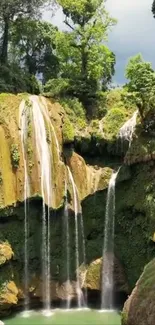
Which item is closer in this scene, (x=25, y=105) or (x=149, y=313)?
(x=149, y=313)

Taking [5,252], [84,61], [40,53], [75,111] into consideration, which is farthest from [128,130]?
[40,53]

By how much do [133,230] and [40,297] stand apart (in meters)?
4.78

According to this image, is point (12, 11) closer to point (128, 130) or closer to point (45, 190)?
point (128, 130)

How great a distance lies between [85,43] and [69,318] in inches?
614

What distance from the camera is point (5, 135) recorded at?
68.4 ft

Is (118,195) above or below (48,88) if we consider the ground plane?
below

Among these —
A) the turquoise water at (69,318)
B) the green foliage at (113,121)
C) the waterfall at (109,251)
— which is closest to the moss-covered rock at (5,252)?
the turquoise water at (69,318)

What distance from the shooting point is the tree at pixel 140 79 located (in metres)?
22.1

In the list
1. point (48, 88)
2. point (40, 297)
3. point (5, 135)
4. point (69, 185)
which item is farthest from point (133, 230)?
point (48, 88)

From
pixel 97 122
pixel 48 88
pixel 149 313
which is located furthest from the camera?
pixel 48 88

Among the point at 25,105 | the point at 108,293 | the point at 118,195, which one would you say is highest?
the point at 25,105

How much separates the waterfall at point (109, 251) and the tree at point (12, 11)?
39.0 ft

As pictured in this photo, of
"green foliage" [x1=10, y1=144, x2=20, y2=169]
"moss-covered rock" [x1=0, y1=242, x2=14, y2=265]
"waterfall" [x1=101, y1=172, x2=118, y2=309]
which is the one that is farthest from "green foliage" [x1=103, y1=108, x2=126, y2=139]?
"moss-covered rock" [x1=0, y1=242, x2=14, y2=265]

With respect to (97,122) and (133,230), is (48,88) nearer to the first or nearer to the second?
(97,122)
